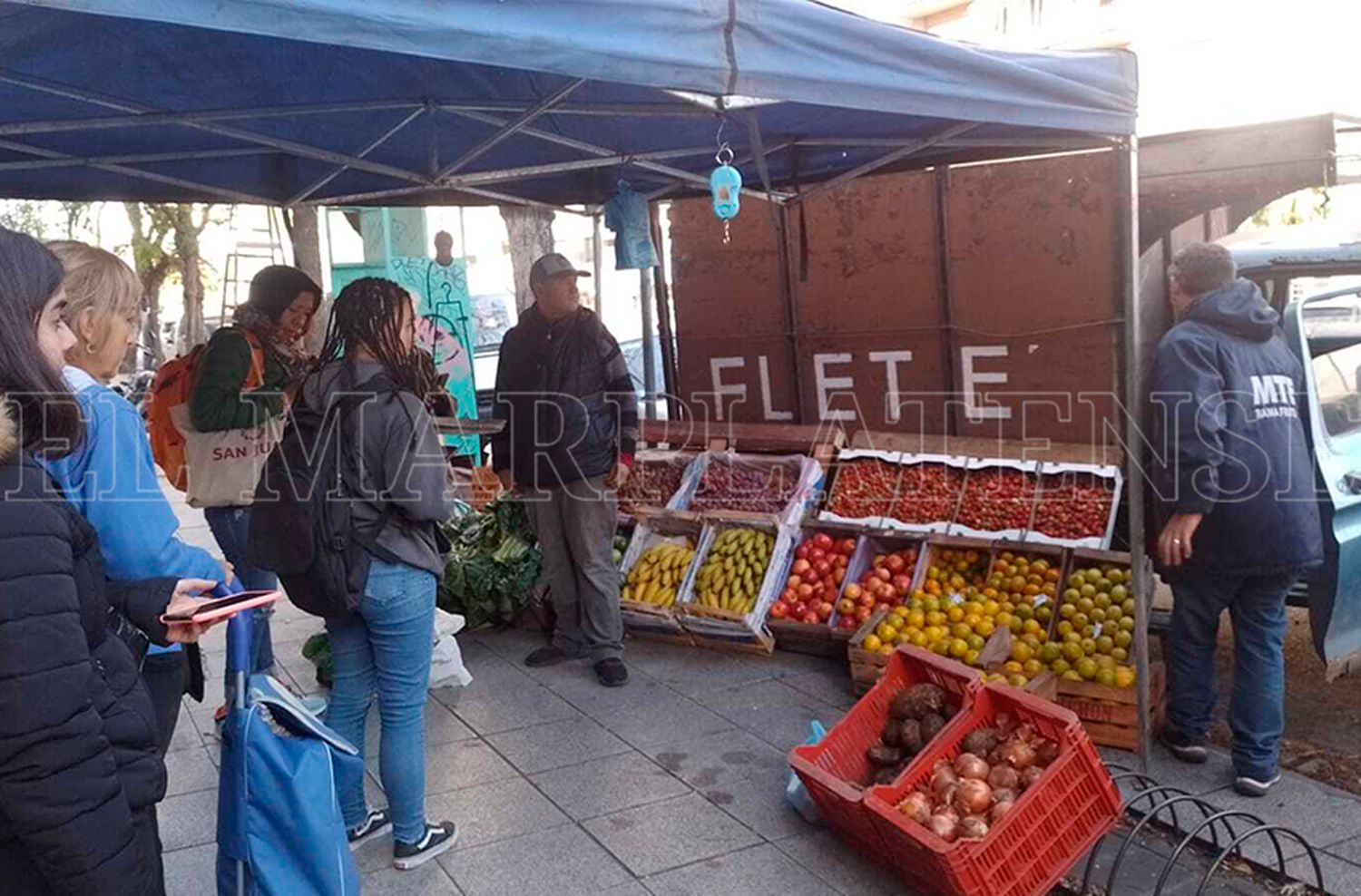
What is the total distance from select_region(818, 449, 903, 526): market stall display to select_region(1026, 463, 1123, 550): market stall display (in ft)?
2.56

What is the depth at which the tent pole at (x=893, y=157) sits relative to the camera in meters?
4.27

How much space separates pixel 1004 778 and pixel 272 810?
83.1 inches

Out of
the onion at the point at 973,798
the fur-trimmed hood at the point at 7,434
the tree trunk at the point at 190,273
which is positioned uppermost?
the tree trunk at the point at 190,273

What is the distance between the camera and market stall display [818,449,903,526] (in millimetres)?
5867

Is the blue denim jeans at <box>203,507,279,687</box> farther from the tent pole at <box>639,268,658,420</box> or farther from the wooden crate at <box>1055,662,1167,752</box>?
the tent pole at <box>639,268,658,420</box>

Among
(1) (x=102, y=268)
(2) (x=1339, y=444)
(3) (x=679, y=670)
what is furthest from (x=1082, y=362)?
(1) (x=102, y=268)

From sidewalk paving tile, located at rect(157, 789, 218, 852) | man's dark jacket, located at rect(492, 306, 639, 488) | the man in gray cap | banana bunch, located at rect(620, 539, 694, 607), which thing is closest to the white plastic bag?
the man in gray cap

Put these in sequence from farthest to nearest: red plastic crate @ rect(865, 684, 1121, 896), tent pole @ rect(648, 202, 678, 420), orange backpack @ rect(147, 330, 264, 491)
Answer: tent pole @ rect(648, 202, 678, 420), orange backpack @ rect(147, 330, 264, 491), red plastic crate @ rect(865, 684, 1121, 896)

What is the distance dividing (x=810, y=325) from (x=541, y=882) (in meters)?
4.05

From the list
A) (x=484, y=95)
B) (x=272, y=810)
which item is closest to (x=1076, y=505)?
(x=484, y=95)

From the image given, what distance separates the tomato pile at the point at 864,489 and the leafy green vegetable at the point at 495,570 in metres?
1.69

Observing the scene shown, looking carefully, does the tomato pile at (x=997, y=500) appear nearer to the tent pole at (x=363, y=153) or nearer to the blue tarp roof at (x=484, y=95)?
the blue tarp roof at (x=484, y=95)

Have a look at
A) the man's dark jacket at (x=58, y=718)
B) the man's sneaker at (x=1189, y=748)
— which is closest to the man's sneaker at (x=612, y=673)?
the man's sneaker at (x=1189, y=748)

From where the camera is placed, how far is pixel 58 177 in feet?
16.0
